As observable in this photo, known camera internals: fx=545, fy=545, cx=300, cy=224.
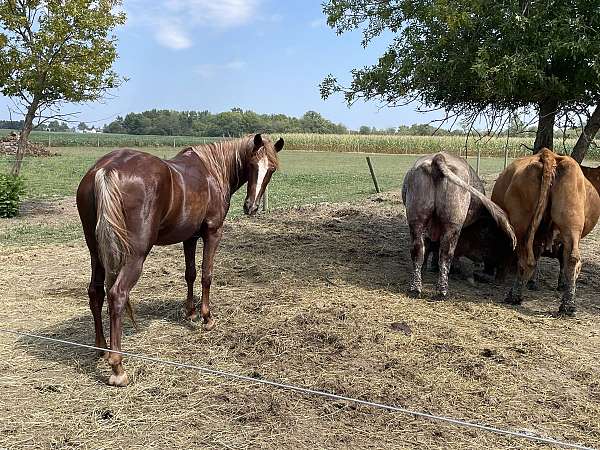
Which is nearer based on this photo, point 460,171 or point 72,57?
point 460,171

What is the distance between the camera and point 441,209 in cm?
676

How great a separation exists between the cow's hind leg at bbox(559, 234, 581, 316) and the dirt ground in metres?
0.16

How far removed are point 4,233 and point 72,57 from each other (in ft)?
15.5

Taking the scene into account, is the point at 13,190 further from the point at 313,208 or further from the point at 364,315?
the point at 364,315

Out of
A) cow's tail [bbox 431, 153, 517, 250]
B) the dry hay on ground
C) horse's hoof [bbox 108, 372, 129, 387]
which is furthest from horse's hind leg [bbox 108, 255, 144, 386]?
the dry hay on ground

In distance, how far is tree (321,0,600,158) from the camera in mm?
6246

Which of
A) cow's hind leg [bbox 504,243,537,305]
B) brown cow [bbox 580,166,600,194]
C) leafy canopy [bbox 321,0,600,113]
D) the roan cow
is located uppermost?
leafy canopy [bbox 321,0,600,113]

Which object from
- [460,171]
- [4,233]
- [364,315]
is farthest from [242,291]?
[4,233]

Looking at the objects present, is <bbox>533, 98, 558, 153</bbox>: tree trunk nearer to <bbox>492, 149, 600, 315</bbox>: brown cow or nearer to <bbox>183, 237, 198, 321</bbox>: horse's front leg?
<bbox>492, 149, 600, 315</bbox>: brown cow

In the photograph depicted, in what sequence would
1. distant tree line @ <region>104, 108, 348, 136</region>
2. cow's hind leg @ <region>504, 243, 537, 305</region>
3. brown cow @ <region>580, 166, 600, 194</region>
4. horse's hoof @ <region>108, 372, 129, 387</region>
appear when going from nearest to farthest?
horse's hoof @ <region>108, 372, 129, 387</region> → cow's hind leg @ <region>504, 243, 537, 305</region> → brown cow @ <region>580, 166, 600, 194</region> → distant tree line @ <region>104, 108, 348, 136</region>

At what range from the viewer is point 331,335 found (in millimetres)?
5258

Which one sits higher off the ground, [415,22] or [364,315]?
[415,22]

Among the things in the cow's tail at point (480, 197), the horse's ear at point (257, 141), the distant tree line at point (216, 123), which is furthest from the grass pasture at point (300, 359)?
the distant tree line at point (216, 123)

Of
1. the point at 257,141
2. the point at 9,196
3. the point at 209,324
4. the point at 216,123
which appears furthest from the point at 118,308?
the point at 216,123
